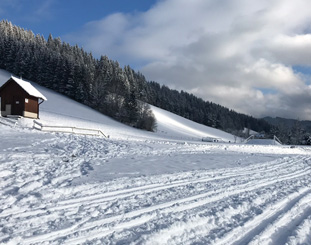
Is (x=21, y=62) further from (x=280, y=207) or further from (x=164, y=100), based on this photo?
(x=280, y=207)

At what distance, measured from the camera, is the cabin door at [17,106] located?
116 feet

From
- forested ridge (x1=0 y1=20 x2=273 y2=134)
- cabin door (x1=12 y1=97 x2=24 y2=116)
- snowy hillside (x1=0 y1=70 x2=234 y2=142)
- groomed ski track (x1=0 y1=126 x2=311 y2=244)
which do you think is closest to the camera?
groomed ski track (x1=0 y1=126 x2=311 y2=244)

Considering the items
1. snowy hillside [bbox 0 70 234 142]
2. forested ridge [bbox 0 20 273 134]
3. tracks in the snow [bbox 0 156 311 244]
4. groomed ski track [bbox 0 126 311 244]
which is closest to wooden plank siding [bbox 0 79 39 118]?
snowy hillside [bbox 0 70 234 142]

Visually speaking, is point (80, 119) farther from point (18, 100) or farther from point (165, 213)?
point (165, 213)

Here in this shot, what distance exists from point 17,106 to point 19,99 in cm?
102

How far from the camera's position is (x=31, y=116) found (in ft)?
119

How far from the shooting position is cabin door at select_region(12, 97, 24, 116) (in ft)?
116

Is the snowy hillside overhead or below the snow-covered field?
overhead

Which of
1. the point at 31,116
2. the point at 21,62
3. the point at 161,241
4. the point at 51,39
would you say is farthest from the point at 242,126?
the point at 161,241

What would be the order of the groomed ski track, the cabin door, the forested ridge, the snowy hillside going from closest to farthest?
1. the groomed ski track
2. the cabin door
3. the snowy hillside
4. the forested ridge

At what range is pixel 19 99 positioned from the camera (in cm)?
3588

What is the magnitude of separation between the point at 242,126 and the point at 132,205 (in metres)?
161

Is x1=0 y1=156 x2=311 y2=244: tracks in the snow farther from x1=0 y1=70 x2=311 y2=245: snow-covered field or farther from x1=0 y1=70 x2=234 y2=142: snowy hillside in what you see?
x1=0 y1=70 x2=234 y2=142: snowy hillside

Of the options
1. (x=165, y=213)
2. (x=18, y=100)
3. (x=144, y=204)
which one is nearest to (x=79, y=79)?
(x=18, y=100)
